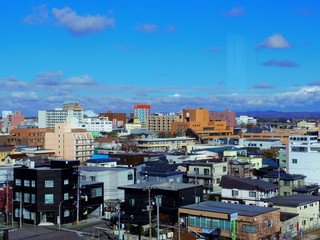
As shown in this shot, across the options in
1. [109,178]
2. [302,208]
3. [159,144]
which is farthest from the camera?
[159,144]

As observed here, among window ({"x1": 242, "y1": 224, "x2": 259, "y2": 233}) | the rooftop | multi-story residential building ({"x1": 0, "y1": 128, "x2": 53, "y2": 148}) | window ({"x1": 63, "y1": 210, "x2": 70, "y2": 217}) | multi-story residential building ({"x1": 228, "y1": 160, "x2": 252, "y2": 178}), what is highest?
multi-story residential building ({"x1": 0, "y1": 128, "x2": 53, "y2": 148})

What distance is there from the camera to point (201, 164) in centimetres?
2422

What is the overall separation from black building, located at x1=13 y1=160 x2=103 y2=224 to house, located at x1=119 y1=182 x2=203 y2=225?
2.47m

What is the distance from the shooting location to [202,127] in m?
65.4

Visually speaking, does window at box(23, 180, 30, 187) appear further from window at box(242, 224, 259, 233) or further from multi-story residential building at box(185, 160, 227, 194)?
window at box(242, 224, 259, 233)

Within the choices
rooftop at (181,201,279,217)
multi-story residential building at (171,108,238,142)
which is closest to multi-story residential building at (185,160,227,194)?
rooftop at (181,201,279,217)

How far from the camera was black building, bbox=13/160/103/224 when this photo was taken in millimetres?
19156

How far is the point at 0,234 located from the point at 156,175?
11035mm

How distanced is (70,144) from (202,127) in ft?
93.7

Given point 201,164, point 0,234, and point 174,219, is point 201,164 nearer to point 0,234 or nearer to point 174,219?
point 174,219

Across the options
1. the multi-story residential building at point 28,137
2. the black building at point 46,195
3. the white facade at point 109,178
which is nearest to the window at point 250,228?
the black building at point 46,195

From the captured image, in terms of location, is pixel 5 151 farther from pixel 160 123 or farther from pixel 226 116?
pixel 226 116

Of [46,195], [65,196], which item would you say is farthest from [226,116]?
[46,195]

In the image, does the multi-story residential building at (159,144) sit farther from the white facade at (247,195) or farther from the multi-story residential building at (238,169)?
the white facade at (247,195)
